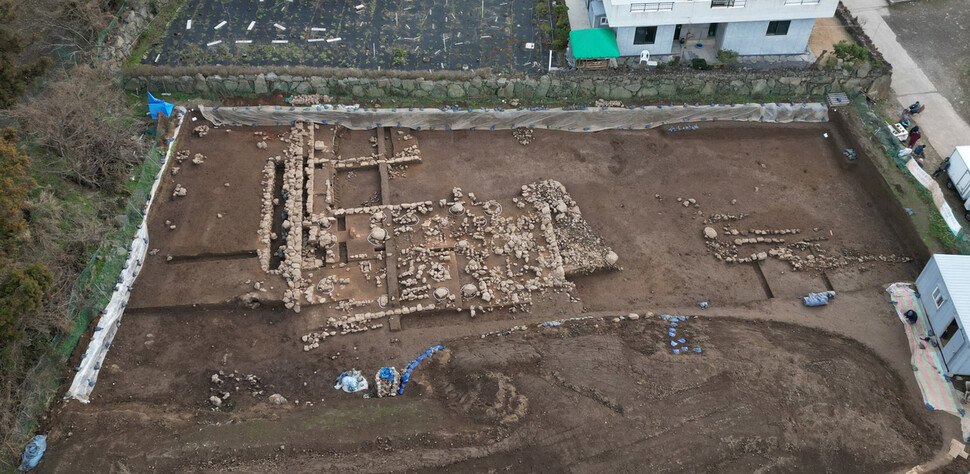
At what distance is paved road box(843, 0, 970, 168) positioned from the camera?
26.7 metres

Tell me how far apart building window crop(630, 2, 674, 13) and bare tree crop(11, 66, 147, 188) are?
22.4 metres

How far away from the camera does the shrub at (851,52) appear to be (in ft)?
92.2

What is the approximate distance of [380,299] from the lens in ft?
70.9

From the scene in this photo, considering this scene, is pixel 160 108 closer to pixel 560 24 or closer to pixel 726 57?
pixel 560 24

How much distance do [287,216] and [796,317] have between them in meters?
19.3

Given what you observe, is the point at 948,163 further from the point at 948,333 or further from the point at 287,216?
the point at 287,216

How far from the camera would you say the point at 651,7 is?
90.9 feet

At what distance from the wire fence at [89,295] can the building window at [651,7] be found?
854 inches

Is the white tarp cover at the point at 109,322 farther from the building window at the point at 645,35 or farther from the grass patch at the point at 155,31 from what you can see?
the building window at the point at 645,35

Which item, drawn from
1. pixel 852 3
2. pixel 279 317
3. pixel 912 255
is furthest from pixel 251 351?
pixel 852 3

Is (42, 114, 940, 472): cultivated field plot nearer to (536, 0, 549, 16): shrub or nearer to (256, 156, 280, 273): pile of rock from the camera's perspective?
(256, 156, 280, 273): pile of rock

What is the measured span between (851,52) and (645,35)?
9.45m

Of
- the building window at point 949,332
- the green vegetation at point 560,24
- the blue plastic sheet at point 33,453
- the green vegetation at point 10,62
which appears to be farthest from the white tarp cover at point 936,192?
the green vegetation at point 10,62

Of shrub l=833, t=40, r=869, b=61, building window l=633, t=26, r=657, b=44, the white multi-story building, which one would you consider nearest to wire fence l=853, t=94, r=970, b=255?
shrub l=833, t=40, r=869, b=61
